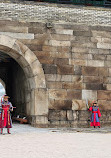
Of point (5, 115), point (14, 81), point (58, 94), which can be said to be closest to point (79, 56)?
point (58, 94)

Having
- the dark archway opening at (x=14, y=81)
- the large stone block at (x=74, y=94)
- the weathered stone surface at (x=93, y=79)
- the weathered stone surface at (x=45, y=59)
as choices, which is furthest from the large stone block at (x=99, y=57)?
the dark archway opening at (x=14, y=81)

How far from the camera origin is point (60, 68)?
1180 cm

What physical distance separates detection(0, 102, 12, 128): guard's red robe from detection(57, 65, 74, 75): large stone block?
274cm

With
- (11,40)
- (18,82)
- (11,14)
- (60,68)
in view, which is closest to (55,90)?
(60,68)

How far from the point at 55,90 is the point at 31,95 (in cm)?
90

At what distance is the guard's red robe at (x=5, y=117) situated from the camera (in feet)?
31.0

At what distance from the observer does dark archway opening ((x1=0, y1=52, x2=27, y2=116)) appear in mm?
14086

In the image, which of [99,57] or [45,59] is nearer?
[45,59]

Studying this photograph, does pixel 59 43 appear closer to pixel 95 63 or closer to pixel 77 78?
pixel 77 78

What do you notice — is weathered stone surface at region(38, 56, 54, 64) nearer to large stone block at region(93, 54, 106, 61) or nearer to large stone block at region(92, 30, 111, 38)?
large stone block at region(93, 54, 106, 61)

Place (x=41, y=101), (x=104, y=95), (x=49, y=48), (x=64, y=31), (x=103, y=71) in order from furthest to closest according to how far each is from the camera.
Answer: (x=103, y=71)
(x=104, y=95)
(x=64, y=31)
(x=49, y=48)
(x=41, y=101)

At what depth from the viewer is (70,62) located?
1195 cm

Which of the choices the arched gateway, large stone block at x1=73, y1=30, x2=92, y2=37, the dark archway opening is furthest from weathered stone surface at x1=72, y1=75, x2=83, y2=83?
the dark archway opening

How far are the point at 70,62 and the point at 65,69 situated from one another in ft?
1.08
